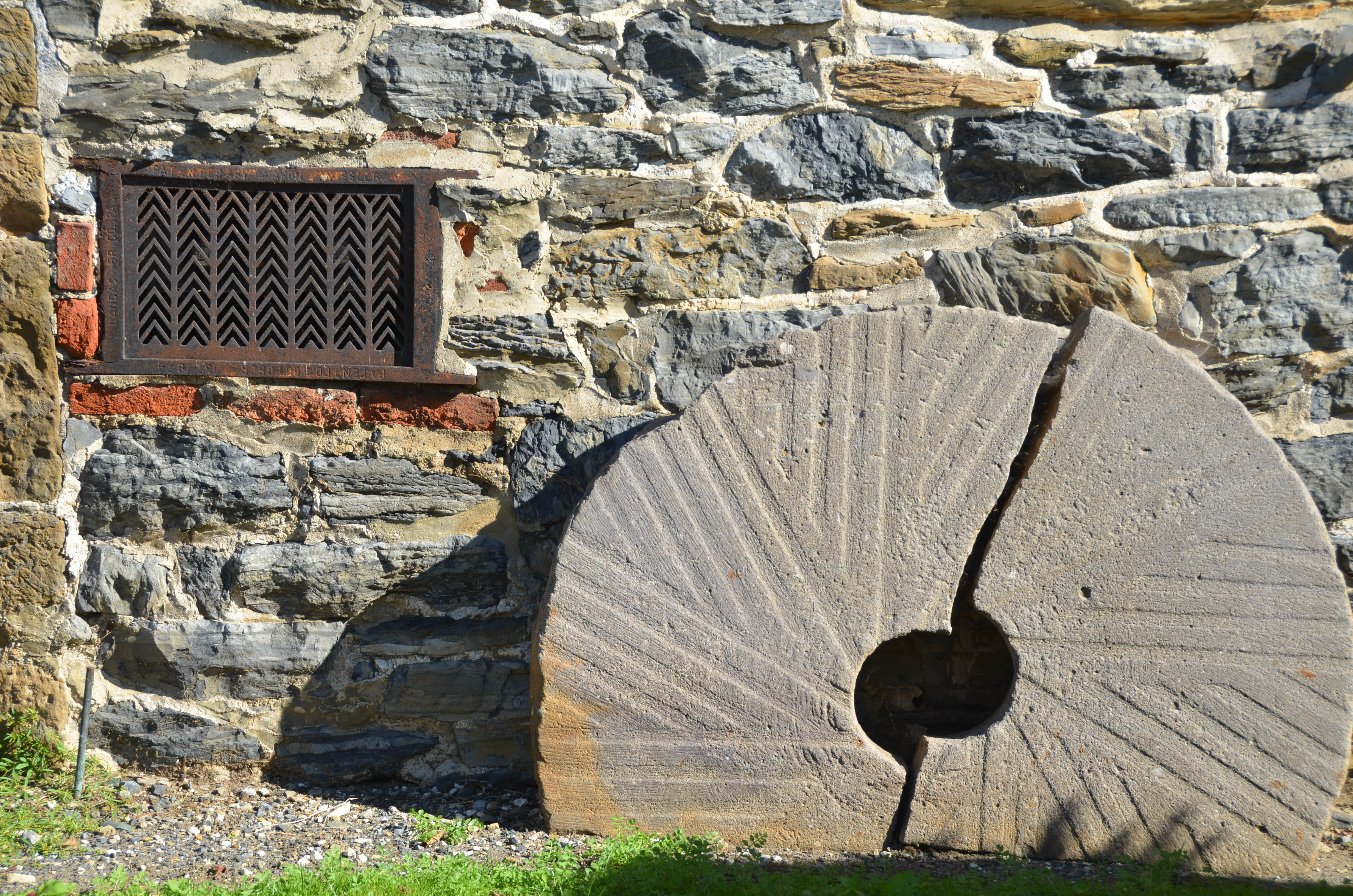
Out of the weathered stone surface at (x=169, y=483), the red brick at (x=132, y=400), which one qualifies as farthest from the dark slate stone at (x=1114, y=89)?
the red brick at (x=132, y=400)

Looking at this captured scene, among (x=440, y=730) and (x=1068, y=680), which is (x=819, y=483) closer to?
(x=1068, y=680)

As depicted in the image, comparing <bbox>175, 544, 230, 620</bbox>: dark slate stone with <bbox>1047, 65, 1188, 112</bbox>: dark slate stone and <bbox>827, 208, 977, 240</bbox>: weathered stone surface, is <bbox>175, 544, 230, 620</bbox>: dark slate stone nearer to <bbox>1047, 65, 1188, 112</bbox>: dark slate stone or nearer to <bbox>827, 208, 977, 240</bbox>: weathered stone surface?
<bbox>827, 208, 977, 240</bbox>: weathered stone surface

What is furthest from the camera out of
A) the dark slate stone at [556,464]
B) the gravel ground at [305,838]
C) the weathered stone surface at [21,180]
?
the dark slate stone at [556,464]

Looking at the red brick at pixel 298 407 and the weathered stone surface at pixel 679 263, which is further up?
the weathered stone surface at pixel 679 263

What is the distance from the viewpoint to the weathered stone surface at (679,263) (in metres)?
2.29

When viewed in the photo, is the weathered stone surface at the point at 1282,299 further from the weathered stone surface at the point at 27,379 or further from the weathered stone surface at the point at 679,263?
the weathered stone surface at the point at 27,379

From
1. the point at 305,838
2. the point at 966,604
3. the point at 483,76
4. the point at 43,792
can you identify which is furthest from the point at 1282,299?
the point at 43,792

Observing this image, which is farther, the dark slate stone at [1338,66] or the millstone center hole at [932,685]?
the dark slate stone at [1338,66]

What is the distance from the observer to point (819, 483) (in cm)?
197

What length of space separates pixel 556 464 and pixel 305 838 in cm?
100

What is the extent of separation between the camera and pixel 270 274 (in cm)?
226

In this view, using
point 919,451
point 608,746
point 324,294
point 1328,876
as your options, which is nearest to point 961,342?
point 919,451

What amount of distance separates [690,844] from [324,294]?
5.07 ft

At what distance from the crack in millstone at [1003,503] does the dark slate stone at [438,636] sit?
967mm
